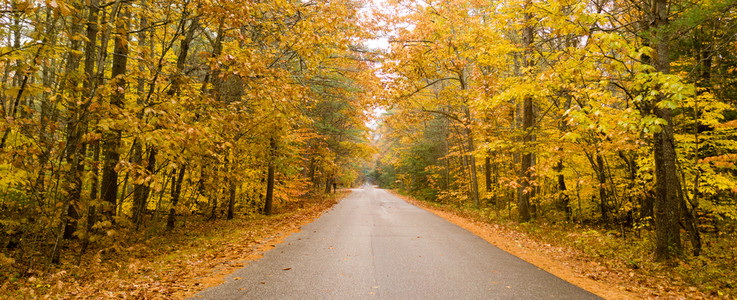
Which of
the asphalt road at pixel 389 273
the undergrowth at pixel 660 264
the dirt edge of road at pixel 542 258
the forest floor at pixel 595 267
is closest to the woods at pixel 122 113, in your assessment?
the asphalt road at pixel 389 273

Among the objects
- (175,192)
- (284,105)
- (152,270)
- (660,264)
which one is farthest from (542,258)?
(175,192)

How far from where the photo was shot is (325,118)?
2202cm

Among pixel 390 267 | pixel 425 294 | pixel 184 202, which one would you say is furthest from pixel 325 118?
pixel 425 294

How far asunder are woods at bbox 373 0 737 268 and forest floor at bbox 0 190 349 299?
Result: 6.72 m

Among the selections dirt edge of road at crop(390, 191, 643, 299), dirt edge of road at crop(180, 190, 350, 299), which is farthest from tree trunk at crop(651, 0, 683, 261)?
dirt edge of road at crop(180, 190, 350, 299)

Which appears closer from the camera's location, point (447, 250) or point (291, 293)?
point (291, 293)

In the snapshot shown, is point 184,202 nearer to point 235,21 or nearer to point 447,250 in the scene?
point 235,21

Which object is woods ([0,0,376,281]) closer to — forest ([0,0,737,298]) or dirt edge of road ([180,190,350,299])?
forest ([0,0,737,298])

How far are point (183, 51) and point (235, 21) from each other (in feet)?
10.7

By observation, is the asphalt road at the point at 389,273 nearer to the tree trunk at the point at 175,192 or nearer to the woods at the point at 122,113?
the woods at the point at 122,113

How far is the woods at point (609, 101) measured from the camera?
21.3 ft

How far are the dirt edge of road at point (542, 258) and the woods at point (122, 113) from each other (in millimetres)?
→ 6121

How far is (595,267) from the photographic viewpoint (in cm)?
668

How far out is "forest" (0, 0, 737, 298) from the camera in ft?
17.5
